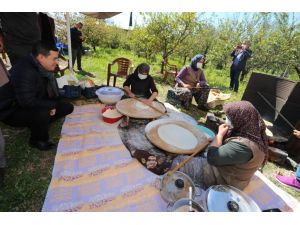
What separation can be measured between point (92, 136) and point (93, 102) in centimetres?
135

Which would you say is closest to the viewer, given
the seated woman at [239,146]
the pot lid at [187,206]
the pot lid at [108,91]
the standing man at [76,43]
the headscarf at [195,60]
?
the pot lid at [187,206]

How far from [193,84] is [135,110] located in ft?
7.24

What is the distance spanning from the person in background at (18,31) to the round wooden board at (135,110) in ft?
7.09

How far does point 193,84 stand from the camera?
4.64 m

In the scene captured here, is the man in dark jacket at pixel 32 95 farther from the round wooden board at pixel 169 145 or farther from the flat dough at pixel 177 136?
the flat dough at pixel 177 136

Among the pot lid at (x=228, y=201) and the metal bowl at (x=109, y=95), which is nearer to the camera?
the pot lid at (x=228, y=201)

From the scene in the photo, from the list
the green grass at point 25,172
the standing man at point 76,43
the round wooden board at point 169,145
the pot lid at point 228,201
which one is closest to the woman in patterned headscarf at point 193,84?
the round wooden board at point 169,145

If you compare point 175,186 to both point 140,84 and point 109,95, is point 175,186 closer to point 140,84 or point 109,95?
point 109,95

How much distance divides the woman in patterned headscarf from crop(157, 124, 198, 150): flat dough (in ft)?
5.92

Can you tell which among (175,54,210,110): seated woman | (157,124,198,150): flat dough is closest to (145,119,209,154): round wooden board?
(157,124,198,150): flat dough

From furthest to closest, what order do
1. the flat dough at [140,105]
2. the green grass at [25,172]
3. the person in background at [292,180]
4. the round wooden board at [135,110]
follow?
1. the flat dough at [140,105]
2. the round wooden board at [135,110]
3. the person in background at [292,180]
4. the green grass at [25,172]

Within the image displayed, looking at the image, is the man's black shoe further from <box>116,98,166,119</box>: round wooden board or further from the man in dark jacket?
<box>116,98,166,119</box>: round wooden board

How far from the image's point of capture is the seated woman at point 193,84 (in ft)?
14.4

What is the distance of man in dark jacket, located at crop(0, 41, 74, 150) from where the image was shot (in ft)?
7.08
